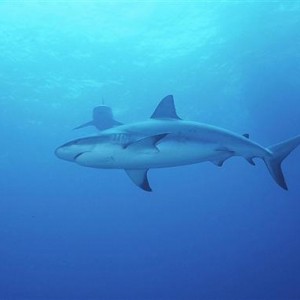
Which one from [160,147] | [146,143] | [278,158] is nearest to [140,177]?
[160,147]

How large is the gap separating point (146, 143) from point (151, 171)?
3617cm

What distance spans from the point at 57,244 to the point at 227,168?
42056 mm

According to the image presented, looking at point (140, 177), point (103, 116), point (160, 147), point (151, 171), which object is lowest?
point (140, 177)

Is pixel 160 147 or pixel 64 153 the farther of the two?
pixel 160 147

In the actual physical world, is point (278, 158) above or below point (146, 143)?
above

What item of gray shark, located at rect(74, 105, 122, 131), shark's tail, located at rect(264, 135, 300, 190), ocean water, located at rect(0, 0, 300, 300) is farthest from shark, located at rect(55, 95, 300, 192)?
ocean water, located at rect(0, 0, 300, 300)

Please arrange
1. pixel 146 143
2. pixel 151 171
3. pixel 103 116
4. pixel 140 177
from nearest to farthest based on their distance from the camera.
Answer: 1. pixel 146 143
2. pixel 140 177
3. pixel 103 116
4. pixel 151 171

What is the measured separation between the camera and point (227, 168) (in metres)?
43.7

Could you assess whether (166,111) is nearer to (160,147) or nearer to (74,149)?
(160,147)

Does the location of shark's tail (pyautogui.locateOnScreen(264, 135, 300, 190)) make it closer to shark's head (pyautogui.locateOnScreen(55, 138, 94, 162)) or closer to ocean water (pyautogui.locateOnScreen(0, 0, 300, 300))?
shark's head (pyautogui.locateOnScreen(55, 138, 94, 162))

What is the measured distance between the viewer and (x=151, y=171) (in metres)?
41.6

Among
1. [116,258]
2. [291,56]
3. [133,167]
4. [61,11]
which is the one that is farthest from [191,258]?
[133,167]

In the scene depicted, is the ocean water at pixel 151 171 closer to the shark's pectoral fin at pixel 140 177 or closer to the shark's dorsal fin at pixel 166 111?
the shark's dorsal fin at pixel 166 111

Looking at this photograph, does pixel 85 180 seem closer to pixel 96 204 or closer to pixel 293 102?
pixel 96 204
